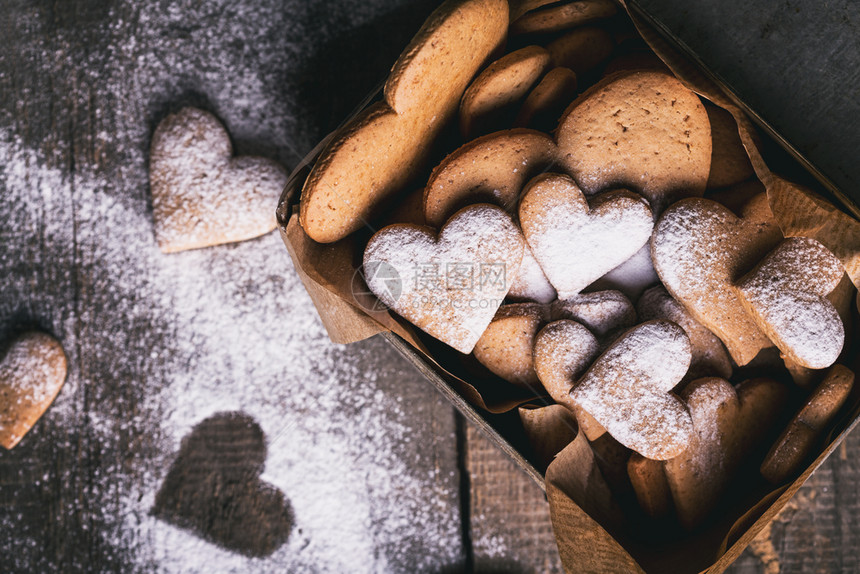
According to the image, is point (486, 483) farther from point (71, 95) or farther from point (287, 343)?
point (71, 95)

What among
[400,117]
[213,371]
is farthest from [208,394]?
[400,117]

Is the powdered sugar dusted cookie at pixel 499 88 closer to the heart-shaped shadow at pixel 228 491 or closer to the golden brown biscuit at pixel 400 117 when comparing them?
the golden brown biscuit at pixel 400 117

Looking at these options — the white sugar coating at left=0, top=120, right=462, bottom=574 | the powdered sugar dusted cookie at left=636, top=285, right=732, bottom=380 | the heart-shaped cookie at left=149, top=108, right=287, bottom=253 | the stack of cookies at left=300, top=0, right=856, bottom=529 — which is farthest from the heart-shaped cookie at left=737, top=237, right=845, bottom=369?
the heart-shaped cookie at left=149, top=108, right=287, bottom=253

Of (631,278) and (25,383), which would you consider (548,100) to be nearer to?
(631,278)

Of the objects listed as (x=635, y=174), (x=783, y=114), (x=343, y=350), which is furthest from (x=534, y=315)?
(x=783, y=114)

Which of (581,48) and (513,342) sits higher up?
(581,48)

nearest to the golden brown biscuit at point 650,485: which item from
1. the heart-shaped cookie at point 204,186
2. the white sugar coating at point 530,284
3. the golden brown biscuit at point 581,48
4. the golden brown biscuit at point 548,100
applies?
the white sugar coating at point 530,284
